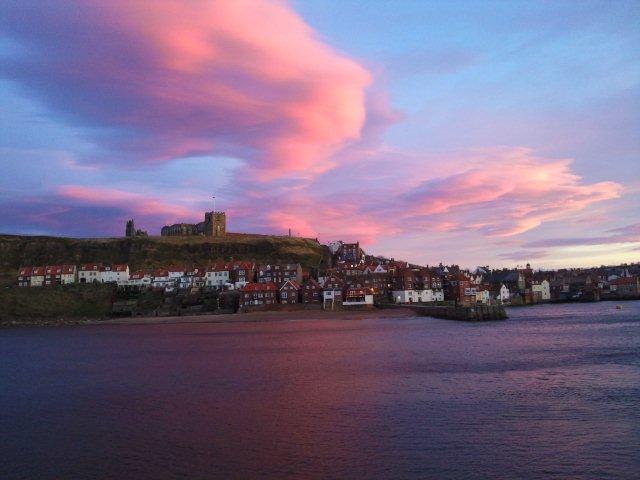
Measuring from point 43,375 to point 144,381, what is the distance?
10.6 meters

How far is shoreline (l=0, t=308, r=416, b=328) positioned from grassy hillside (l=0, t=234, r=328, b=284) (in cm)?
5282

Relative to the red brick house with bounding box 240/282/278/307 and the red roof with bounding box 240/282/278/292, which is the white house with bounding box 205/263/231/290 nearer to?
the red roof with bounding box 240/282/278/292

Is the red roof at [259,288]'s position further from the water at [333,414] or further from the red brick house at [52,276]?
the water at [333,414]

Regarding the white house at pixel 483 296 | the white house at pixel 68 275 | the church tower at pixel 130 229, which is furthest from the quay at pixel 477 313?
the church tower at pixel 130 229

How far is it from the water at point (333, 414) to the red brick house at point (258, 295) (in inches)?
2656

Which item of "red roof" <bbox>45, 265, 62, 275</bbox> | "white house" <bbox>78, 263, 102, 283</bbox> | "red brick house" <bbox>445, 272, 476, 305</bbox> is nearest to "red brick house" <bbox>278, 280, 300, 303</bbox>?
"red brick house" <bbox>445, 272, 476, 305</bbox>

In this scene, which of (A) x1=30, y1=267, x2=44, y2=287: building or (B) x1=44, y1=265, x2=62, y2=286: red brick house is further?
(B) x1=44, y1=265, x2=62, y2=286: red brick house

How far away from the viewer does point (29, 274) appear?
13225 cm

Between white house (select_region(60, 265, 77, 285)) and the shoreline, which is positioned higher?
white house (select_region(60, 265, 77, 285))

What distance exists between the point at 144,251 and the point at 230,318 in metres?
81.0

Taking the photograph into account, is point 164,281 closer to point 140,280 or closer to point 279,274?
point 140,280

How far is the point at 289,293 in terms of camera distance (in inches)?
4722

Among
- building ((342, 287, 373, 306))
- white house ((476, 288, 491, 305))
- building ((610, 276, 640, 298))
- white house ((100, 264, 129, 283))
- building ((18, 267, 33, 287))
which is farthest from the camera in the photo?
building ((610, 276, 640, 298))

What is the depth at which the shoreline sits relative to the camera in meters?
100
